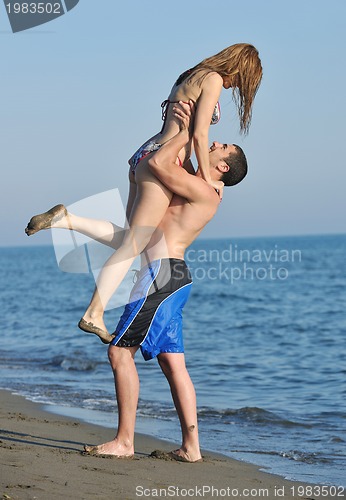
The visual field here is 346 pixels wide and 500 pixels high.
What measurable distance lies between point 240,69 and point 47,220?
146cm

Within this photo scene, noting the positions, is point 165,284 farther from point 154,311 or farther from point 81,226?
point 81,226

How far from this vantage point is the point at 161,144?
484cm

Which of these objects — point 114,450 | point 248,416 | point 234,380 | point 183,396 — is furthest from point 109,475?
point 234,380

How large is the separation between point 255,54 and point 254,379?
5659mm

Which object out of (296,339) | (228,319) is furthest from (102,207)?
(228,319)

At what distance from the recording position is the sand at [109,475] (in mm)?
3916

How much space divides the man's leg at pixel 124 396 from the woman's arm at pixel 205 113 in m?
1.23

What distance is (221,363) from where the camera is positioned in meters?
11.2

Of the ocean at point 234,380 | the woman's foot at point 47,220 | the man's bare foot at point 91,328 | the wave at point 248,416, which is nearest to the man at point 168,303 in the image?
the man's bare foot at point 91,328

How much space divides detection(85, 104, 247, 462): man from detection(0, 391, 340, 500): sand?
9.7 inches

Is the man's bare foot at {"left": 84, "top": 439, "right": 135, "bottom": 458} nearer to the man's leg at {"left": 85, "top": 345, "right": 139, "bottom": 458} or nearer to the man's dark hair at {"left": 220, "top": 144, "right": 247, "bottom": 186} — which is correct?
the man's leg at {"left": 85, "top": 345, "right": 139, "bottom": 458}

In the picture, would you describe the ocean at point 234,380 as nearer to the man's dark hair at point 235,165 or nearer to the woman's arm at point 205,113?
the man's dark hair at point 235,165

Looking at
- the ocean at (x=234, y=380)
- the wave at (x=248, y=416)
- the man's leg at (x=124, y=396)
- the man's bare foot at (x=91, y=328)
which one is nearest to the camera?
the man's bare foot at (x=91, y=328)

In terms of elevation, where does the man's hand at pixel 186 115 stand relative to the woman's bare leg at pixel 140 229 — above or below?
above
